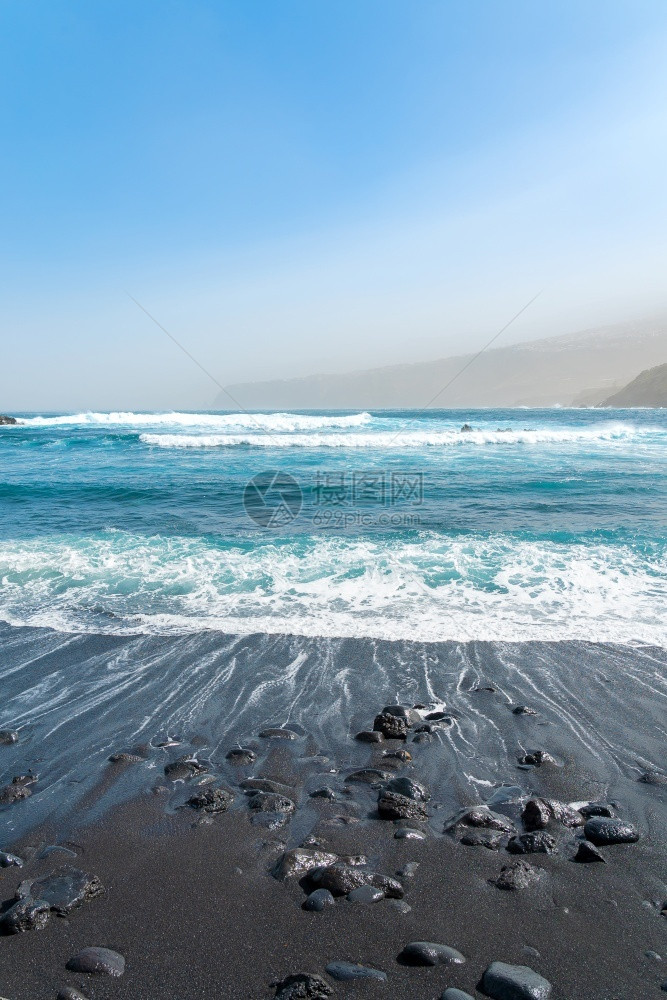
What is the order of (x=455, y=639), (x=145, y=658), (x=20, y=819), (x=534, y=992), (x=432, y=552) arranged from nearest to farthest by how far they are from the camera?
1. (x=534, y=992)
2. (x=20, y=819)
3. (x=145, y=658)
4. (x=455, y=639)
5. (x=432, y=552)

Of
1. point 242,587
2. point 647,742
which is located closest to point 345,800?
point 647,742

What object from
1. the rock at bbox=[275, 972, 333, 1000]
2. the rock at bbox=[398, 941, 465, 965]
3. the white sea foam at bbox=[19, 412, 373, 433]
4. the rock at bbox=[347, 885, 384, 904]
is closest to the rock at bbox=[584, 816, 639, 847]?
the rock at bbox=[398, 941, 465, 965]

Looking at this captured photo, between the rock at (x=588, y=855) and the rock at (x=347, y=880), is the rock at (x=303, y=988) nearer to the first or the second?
the rock at (x=347, y=880)

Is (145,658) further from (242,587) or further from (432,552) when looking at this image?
(432,552)

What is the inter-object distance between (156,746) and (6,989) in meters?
1.92

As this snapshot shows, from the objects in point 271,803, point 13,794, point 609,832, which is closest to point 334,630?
point 271,803

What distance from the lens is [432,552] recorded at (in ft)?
30.6

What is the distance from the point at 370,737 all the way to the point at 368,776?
1.60 ft

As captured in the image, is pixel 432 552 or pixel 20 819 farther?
pixel 432 552

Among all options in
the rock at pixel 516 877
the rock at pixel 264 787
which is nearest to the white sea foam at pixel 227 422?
the rock at pixel 264 787

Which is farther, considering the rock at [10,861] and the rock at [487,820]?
the rock at [487,820]

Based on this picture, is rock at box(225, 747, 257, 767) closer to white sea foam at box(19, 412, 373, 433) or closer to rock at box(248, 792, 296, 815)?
rock at box(248, 792, 296, 815)

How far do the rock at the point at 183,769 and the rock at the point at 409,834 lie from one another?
4.66ft

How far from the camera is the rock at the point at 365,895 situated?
255 cm
